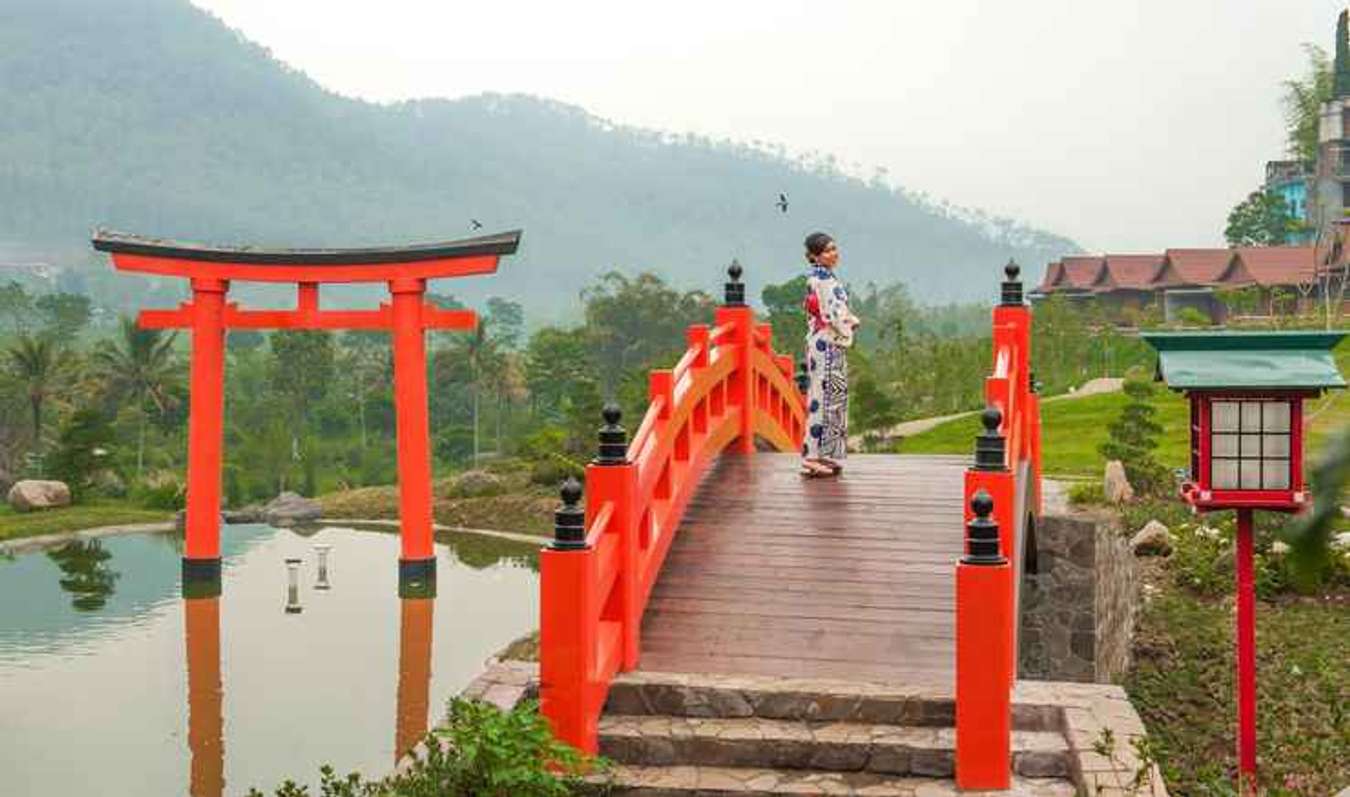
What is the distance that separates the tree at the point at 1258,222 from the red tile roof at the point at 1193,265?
7547 millimetres

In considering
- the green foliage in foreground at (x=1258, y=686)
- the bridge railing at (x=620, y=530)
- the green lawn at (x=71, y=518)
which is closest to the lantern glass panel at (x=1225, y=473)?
the green foliage in foreground at (x=1258, y=686)

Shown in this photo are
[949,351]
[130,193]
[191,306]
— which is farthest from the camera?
[130,193]

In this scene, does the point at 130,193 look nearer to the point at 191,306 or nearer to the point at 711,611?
the point at 191,306

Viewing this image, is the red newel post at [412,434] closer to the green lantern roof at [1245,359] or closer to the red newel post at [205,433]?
the red newel post at [205,433]

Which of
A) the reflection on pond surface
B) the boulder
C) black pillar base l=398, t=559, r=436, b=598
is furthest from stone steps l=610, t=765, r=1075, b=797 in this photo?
the boulder

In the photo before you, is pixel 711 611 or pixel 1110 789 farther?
pixel 711 611

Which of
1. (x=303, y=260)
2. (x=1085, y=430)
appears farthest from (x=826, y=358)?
(x=1085, y=430)

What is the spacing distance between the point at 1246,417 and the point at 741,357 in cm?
440

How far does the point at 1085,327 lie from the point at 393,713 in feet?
125

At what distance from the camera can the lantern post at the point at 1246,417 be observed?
7773mm

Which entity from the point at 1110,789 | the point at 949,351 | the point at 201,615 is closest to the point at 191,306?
the point at 201,615

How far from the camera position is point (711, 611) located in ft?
27.3

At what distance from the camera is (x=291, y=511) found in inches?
1329

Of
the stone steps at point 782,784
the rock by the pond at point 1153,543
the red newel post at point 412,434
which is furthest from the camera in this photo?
the red newel post at point 412,434
